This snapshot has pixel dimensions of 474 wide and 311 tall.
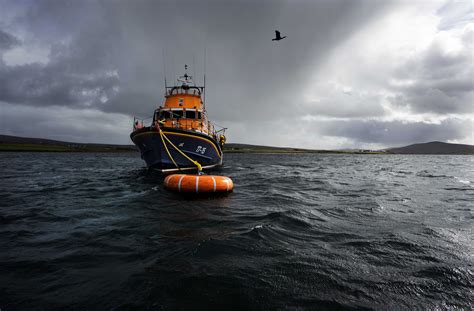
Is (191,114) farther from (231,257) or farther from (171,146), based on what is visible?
(231,257)

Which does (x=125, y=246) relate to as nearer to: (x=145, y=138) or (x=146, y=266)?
(x=146, y=266)

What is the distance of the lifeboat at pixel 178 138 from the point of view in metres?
14.1

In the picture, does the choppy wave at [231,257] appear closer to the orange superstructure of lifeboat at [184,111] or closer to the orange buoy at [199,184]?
the orange buoy at [199,184]

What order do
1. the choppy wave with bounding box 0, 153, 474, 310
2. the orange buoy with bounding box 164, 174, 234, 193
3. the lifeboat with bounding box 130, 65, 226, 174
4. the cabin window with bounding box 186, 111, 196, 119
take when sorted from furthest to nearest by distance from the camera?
the cabin window with bounding box 186, 111, 196, 119 < the lifeboat with bounding box 130, 65, 226, 174 < the orange buoy with bounding box 164, 174, 234, 193 < the choppy wave with bounding box 0, 153, 474, 310

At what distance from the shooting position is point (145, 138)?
14898 millimetres

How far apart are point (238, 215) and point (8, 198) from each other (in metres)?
8.35

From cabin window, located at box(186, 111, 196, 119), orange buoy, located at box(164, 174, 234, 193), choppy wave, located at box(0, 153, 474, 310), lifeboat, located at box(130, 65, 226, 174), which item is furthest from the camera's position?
cabin window, located at box(186, 111, 196, 119)

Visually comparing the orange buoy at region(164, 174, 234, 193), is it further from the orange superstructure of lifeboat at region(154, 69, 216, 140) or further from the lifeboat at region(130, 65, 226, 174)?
the orange superstructure of lifeboat at region(154, 69, 216, 140)

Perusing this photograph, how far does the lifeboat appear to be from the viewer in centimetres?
1409

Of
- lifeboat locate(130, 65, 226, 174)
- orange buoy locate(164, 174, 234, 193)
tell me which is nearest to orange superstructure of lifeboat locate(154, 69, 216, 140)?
lifeboat locate(130, 65, 226, 174)

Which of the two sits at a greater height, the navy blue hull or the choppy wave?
the navy blue hull

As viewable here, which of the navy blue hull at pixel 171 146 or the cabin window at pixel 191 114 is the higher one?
the cabin window at pixel 191 114

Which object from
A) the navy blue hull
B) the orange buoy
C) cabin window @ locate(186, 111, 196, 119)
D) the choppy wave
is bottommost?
the choppy wave

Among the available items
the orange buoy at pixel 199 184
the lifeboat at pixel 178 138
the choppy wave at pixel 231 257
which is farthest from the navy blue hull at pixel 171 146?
the choppy wave at pixel 231 257
